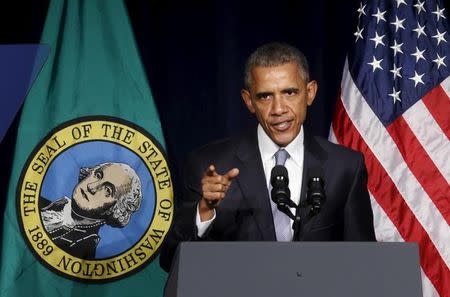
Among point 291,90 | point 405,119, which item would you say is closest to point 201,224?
point 291,90

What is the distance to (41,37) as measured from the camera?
116 inches

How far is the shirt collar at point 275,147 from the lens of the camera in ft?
7.43

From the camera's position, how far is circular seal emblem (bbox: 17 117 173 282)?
9.48 feet

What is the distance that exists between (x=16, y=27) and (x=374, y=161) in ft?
4.47

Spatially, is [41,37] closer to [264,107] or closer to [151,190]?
[151,190]

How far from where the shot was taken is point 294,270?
1.48 meters

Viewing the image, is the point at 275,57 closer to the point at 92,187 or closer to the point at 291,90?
the point at 291,90

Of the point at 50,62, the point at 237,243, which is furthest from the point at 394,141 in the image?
the point at 237,243

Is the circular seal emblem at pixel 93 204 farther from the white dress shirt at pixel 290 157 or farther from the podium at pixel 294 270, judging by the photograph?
the podium at pixel 294 270

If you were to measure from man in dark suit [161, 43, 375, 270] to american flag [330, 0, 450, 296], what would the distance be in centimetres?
51

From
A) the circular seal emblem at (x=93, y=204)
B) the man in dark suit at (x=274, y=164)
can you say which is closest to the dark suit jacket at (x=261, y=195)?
the man in dark suit at (x=274, y=164)

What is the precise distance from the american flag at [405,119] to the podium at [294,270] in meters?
1.33

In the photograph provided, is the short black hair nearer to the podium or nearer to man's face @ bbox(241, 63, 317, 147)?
man's face @ bbox(241, 63, 317, 147)

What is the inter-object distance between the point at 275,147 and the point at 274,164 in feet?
0.19
